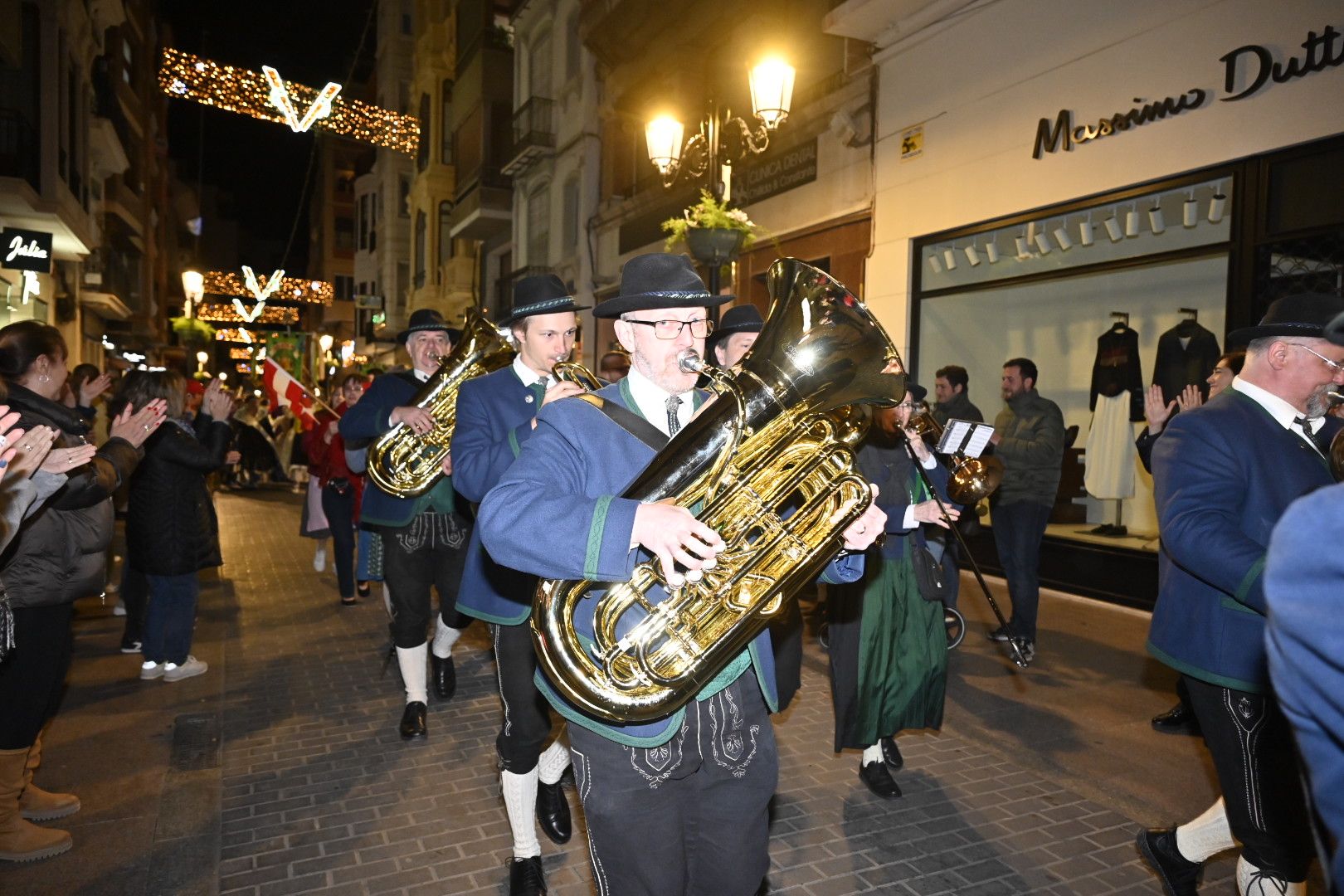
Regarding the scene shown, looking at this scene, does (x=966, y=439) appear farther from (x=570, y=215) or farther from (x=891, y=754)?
(x=570, y=215)

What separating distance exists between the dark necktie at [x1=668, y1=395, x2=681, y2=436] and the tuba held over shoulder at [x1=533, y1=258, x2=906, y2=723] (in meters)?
0.25

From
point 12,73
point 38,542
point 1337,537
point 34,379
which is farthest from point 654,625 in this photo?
point 12,73

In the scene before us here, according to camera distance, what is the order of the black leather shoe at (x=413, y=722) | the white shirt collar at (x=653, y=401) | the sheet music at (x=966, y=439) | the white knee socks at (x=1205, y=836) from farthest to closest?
1. the sheet music at (x=966, y=439)
2. the black leather shoe at (x=413, y=722)
3. the white knee socks at (x=1205, y=836)
4. the white shirt collar at (x=653, y=401)

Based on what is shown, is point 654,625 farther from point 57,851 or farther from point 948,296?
point 948,296

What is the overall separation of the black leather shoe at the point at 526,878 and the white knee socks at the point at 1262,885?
100 inches

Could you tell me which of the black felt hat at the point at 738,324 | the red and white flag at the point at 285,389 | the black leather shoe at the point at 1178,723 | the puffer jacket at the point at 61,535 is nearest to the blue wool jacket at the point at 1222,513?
the black felt hat at the point at 738,324

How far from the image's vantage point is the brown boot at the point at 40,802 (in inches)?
158

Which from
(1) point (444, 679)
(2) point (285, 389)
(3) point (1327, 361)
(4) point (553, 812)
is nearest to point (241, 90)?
(2) point (285, 389)

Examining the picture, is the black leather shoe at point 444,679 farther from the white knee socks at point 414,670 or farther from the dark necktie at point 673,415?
the dark necktie at point 673,415

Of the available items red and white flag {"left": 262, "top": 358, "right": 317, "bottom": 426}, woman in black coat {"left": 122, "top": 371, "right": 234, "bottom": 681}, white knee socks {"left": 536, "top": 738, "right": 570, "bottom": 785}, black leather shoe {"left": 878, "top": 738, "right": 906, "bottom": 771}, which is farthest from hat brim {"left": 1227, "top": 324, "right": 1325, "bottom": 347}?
red and white flag {"left": 262, "top": 358, "right": 317, "bottom": 426}

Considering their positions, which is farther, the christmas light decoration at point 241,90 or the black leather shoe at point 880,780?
the christmas light decoration at point 241,90

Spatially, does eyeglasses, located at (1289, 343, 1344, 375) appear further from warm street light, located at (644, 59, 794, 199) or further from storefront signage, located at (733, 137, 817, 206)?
storefront signage, located at (733, 137, 817, 206)

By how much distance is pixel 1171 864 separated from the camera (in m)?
3.28

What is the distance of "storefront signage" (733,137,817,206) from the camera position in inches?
496
